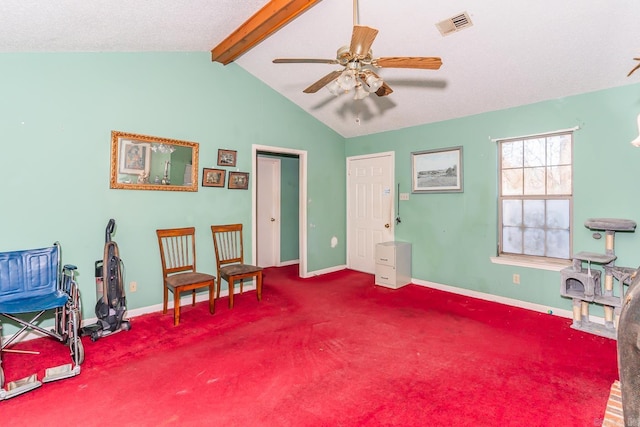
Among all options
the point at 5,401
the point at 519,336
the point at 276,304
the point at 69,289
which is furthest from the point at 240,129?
the point at 519,336

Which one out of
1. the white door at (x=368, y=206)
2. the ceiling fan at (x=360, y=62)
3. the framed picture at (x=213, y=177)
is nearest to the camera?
the ceiling fan at (x=360, y=62)

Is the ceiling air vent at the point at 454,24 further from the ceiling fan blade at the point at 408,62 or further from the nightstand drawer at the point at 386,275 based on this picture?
the nightstand drawer at the point at 386,275

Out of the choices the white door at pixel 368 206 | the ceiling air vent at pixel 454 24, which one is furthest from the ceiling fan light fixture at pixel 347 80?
the white door at pixel 368 206

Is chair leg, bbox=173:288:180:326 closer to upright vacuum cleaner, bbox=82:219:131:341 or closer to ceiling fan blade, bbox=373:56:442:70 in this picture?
upright vacuum cleaner, bbox=82:219:131:341

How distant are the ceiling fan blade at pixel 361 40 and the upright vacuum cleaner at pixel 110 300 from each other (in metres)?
2.73

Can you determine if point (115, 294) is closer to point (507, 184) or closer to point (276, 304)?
point (276, 304)

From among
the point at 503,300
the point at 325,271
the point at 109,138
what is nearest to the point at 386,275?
the point at 325,271

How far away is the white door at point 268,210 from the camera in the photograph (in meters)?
5.93

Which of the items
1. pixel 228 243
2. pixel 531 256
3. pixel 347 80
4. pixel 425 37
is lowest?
pixel 531 256

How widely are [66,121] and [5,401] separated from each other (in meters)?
2.34

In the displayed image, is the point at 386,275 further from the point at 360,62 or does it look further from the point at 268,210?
the point at 360,62

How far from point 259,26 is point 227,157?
1.63 m

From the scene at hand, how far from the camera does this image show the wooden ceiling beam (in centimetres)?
290

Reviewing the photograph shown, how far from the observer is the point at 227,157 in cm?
418
